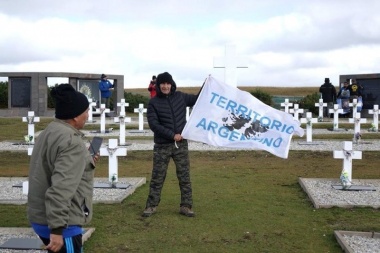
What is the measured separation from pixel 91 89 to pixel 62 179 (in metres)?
26.5

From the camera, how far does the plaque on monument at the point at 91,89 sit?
29.4 meters

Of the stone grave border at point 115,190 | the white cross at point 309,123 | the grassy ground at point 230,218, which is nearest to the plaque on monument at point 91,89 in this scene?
the white cross at point 309,123

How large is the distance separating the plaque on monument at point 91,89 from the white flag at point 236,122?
22.1 meters

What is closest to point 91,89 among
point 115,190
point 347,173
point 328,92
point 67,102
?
point 328,92

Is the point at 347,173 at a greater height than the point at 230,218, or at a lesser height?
greater

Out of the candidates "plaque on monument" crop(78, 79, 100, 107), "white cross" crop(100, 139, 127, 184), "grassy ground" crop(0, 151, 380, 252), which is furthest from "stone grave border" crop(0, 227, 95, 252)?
"plaque on monument" crop(78, 79, 100, 107)

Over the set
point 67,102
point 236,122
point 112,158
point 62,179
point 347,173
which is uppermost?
point 67,102

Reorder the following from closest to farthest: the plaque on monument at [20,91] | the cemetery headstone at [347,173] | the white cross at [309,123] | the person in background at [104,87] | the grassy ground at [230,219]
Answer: the grassy ground at [230,219] → the cemetery headstone at [347,173] → the white cross at [309,123] → the person in background at [104,87] → the plaque on monument at [20,91]

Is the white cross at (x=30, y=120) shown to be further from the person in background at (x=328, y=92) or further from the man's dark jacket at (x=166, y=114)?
the person in background at (x=328, y=92)

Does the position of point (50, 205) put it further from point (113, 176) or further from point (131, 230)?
point (113, 176)

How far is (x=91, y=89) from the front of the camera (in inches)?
1169

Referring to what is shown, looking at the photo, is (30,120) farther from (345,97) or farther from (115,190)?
(345,97)

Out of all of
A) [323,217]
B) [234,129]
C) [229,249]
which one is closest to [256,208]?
[323,217]

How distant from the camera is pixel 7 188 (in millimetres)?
10461
